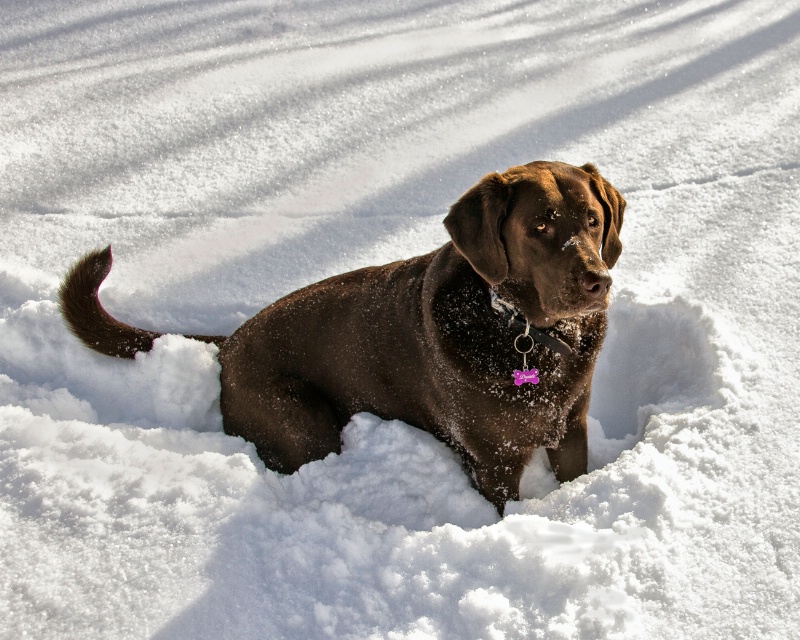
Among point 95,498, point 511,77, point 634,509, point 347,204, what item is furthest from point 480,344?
point 511,77

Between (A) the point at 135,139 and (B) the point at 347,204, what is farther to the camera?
(A) the point at 135,139

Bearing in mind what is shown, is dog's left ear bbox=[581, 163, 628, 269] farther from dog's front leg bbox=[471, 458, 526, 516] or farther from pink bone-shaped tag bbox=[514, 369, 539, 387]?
dog's front leg bbox=[471, 458, 526, 516]

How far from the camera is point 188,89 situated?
4.46m

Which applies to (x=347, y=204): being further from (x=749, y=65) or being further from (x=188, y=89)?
(x=749, y=65)

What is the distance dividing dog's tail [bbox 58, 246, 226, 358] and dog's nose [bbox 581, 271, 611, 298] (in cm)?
178

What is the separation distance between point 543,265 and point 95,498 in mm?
1598

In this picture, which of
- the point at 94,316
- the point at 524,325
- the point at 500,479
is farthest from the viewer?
the point at 94,316

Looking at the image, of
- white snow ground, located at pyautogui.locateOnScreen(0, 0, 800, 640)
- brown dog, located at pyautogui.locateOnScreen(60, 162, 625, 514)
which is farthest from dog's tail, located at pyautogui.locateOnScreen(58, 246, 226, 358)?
white snow ground, located at pyautogui.locateOnScreen(0, 0, 800, 640)

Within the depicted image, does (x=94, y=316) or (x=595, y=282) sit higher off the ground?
(x=595, y=282)

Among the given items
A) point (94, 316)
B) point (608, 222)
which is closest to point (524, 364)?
point (608, 222)

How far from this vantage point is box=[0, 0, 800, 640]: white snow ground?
6.66 feet

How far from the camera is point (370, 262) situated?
11.2 feet

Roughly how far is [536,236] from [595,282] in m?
0.24

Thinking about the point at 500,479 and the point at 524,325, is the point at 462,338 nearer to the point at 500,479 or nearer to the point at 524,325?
the point at 524,325
